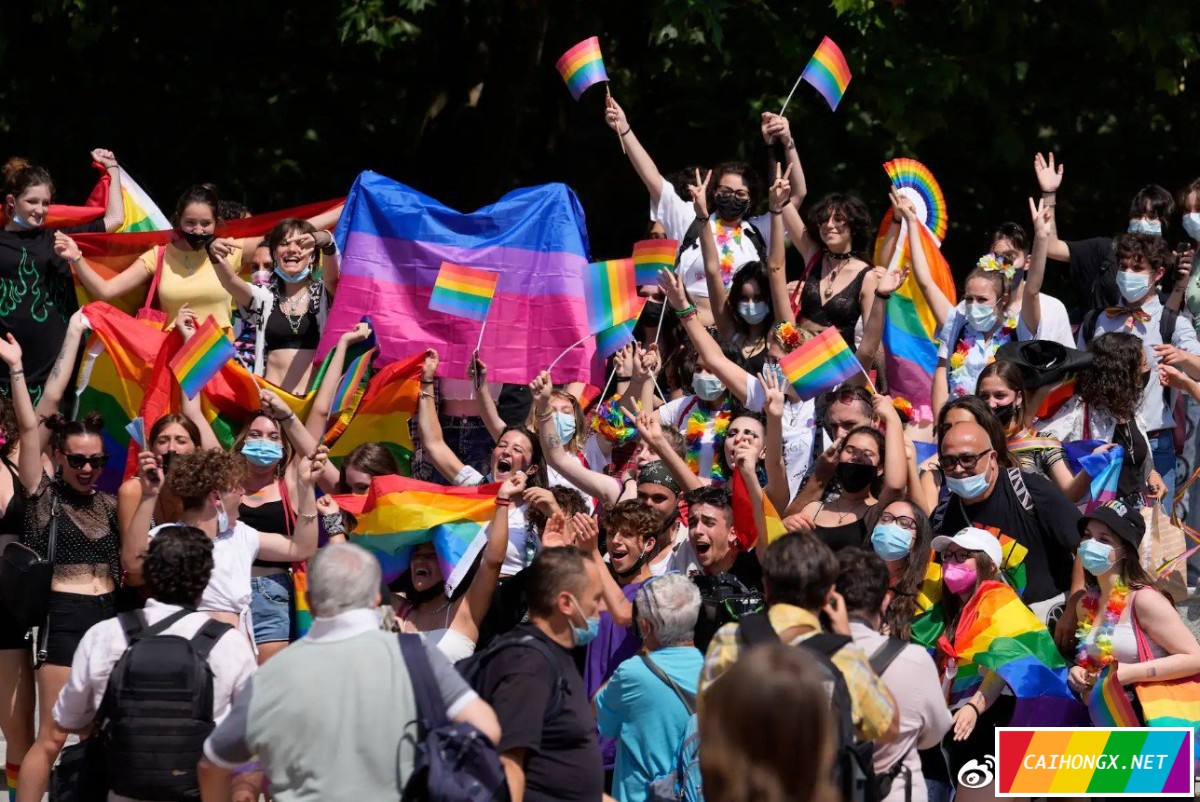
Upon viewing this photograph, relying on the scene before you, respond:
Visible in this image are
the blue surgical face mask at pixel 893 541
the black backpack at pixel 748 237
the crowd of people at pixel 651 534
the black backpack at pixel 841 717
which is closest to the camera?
the black backpack at pixel 841 717

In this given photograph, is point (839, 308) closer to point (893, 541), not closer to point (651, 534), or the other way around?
point (651, 534)

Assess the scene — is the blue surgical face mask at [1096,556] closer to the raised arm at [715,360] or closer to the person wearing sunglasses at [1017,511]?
the person wearing sunglasses at [1017,511]

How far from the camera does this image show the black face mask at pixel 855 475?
25.3 ft

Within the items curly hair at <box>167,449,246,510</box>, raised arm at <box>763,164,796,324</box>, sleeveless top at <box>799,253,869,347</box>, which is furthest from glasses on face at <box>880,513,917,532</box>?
curly hair at <box>167,449,246,510</box>

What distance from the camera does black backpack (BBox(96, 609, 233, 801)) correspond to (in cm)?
584

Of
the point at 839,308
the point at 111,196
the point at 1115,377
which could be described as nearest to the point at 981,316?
the point at 839,308

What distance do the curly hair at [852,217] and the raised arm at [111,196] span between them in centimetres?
380

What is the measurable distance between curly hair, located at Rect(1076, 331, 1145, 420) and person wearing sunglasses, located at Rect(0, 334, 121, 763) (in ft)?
14.1

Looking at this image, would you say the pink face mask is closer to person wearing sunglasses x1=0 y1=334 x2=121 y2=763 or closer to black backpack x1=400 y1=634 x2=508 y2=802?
black backpack x1=400 y1=634 x2=508 y2=802

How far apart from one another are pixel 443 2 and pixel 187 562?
7.14 meters

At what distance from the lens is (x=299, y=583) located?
8.05m

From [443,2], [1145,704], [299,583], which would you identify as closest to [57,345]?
[299,583]

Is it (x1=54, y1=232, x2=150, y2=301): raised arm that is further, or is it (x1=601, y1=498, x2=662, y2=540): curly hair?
(x1=54, y1=232, x2=150, y2=301): raised arm

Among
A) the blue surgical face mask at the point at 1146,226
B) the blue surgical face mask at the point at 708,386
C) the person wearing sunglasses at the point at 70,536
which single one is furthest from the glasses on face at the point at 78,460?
the blue surgical face mask at the point at 1146,226
